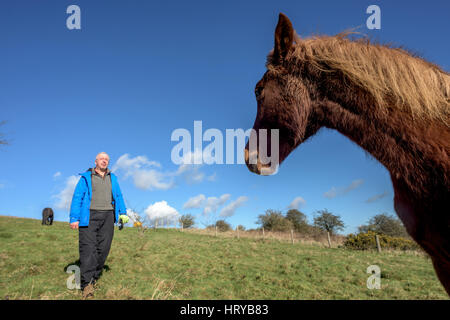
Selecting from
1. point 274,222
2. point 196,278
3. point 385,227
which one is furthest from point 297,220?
point 196,278

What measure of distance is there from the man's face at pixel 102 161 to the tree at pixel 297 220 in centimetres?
4706

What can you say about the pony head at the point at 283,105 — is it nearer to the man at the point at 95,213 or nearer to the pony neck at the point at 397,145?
the pony neck at the point at 397,145

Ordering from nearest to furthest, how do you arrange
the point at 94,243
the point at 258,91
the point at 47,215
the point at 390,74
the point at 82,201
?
the point at 390,74 < the point at 258,91 < the point at 94,243 < the point at 82,201 < the point at 47,215

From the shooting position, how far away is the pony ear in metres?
1.93

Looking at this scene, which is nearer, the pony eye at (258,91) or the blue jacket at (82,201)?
the pony eye at (258,91)

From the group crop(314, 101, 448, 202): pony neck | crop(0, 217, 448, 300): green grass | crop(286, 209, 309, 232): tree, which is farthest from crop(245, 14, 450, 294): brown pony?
crop(286, 209, 309, 232): tree

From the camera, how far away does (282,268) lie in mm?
8992

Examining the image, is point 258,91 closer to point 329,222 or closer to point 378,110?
point 378,110

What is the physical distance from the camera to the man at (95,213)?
16.4ft

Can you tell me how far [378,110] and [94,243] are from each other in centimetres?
564

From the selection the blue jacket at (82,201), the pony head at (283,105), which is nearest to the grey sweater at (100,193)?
the blue jacket at (82,201)

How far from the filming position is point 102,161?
18.5ft
